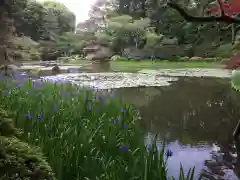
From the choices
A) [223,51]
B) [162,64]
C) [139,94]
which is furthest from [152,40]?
[139,94]

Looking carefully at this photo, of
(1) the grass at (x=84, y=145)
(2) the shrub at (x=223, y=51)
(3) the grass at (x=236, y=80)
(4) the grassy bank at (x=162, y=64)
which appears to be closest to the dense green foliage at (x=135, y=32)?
(2) the shrub at (x=223, y=51)

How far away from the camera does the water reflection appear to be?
2.10m

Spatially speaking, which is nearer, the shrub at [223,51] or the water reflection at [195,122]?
the water reflection at [195,122]

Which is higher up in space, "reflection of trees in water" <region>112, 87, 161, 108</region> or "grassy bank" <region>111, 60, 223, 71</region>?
"grassy bank" <region>111, 60, 223, 71</region>

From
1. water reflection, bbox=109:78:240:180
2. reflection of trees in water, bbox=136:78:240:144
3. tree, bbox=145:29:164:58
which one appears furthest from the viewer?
tree, bbox=145:29:164:58

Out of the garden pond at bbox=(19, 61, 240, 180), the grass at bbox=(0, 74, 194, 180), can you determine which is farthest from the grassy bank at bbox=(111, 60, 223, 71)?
the grass at bbox=(0, 74, 194, 180)

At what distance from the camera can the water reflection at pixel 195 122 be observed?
2.10 m

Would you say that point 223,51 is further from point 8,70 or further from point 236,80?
point 8,70

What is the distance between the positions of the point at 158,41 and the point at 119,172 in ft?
34.6

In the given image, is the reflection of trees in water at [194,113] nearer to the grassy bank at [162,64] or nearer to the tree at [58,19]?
the grassy bank at [162,64]

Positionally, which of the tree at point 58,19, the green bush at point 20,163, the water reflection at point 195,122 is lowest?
the water reflection at point 195,122

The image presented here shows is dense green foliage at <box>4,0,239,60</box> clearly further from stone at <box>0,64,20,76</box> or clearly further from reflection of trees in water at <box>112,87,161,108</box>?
reflection of trees in water at <box>112,87,161,108</box>

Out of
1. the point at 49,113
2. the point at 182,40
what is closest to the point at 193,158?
the point at 49,113

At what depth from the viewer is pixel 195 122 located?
10.7 feet
